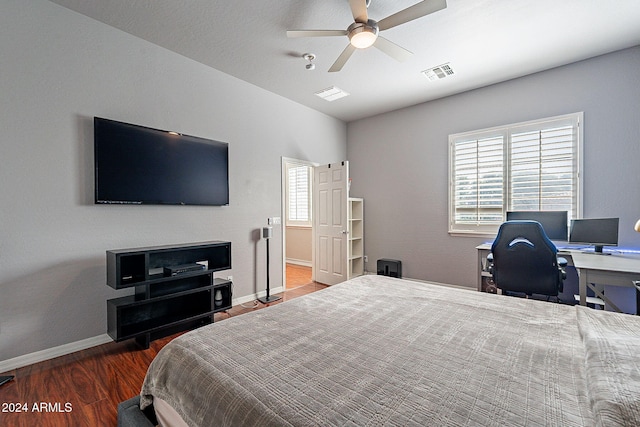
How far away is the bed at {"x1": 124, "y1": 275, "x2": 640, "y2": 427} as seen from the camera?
800 mm

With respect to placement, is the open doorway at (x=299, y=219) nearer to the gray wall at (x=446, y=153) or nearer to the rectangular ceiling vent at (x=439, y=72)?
the gray wall at (x=446, y=153)

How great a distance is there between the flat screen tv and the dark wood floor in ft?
4.51

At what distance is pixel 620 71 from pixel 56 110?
5757 mm

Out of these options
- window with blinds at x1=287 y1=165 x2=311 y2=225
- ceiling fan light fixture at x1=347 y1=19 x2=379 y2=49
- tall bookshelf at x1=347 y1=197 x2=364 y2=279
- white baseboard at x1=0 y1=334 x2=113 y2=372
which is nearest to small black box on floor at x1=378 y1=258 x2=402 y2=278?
tall bookshelf at x1=347 y1=197 x2=364 y2=279

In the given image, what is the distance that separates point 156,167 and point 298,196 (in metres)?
3.91

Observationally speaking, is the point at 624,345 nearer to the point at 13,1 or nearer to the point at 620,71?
the point at 620,71

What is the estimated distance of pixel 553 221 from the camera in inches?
134

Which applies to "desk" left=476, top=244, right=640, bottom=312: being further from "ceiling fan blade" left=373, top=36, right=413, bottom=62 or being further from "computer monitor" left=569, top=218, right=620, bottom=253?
"ceiling fan blade" left=373, top=36, right=413, bottom=62

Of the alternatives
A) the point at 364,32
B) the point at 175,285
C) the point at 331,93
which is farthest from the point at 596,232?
the point at 175,285

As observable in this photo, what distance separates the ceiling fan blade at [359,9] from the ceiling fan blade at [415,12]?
0.17 metres

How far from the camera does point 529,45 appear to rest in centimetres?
299

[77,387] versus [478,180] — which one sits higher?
[478,180]

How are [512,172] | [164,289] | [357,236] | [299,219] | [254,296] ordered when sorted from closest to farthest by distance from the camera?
[164,289] → [512,172] → [254,296] → [357,236] → [299,219]

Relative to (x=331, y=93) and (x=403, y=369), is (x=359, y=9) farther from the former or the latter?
(x=403, y=369)
